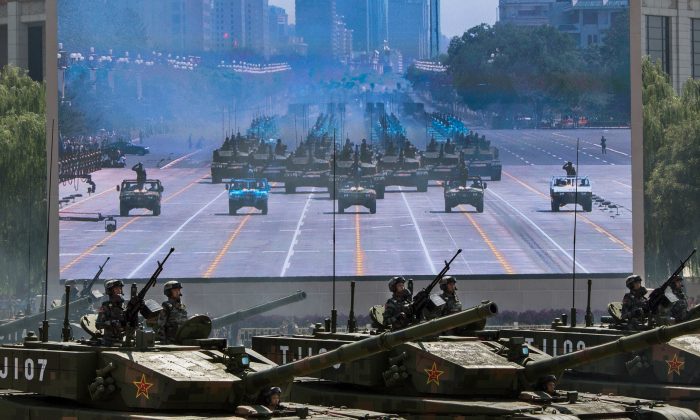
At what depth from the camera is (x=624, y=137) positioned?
8381cm

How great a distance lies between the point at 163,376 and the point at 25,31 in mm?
69420

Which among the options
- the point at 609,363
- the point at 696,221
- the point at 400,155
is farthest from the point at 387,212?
the point at 609,363

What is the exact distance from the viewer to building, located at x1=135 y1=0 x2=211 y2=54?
7925cm

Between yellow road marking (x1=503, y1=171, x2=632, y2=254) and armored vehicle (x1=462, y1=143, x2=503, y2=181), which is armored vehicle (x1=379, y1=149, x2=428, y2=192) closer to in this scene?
armored vehicle (x1=462, y1=143, x2=503, y2=181)

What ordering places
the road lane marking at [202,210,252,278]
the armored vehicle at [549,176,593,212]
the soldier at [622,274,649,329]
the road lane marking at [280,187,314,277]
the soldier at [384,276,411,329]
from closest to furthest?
the soldier at [384,276,411,329], the soldier at [622,274,649,329], the road lane marking at [202,210,252,278], the road lane marking at [280,187,314,277], the armored vehicle at [549,176,593,212]

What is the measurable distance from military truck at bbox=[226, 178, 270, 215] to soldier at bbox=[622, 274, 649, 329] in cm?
3797

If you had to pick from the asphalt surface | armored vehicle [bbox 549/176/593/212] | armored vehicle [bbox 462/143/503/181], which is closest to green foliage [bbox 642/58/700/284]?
the asphalt surface

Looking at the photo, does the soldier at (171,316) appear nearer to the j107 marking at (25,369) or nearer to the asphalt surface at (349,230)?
the j107 marking at (25,369)

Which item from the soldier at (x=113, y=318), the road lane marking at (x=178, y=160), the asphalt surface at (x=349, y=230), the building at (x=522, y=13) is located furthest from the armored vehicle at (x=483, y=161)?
the soldier at (x=113, y=318)

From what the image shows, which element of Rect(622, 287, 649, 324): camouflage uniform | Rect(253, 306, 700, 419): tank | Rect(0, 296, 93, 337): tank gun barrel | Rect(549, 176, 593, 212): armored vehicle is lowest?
Rect(0, 296, 93, 337): tank gun barrel

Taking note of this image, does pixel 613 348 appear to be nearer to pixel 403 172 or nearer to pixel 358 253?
pixel 358 253

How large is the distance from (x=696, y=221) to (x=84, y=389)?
57948 mm

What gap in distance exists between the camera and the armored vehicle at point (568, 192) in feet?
270

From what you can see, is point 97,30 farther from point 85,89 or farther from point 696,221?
point 696,221
